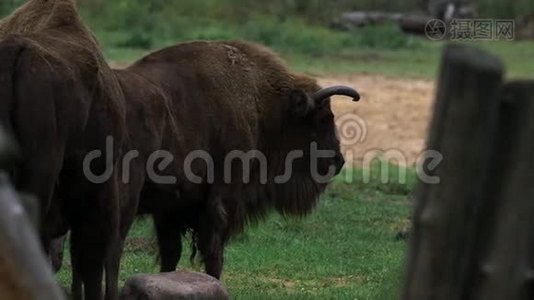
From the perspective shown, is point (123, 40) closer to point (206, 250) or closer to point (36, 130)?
point (206, 250)

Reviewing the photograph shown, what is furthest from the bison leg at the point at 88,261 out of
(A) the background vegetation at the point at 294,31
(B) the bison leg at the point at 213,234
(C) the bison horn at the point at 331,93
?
(A) the background vegetation at the point at 294,31

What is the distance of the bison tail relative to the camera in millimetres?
6254

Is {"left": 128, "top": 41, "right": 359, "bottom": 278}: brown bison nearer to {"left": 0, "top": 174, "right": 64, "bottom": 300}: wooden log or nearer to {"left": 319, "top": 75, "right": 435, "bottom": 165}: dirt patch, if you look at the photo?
{"left": 0, "top": 174, "right": 64, "bottom": 300}: wooden log

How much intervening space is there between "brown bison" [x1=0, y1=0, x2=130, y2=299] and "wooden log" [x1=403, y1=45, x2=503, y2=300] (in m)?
2.69

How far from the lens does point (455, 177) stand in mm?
3994

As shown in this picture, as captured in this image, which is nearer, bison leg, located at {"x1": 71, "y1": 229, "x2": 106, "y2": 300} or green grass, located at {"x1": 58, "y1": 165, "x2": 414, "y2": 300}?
bison leg, located at {"x1": 71, "y1": 229, "x2": 106, "y2": 300}

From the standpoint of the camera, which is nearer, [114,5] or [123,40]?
[123,40]

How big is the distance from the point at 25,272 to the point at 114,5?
26706 mm

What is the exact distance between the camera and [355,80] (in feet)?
73.7

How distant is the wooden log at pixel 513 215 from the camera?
13.0 feet

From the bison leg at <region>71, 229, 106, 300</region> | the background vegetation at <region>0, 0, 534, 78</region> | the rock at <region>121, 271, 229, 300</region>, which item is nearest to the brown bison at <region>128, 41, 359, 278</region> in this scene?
the bison leg at <region>71, 229, 106, 300</region>

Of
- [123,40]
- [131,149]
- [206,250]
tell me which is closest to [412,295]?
[131,149]

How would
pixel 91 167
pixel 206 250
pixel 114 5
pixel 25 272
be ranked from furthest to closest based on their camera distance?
1. pixel 114 5
2. pixel 206 250
3. pixel 91 167
4. pixel 25 272
